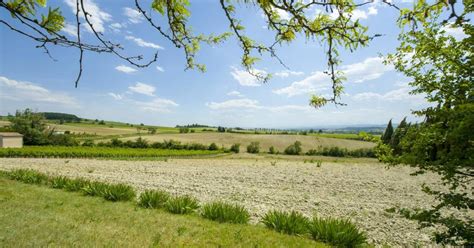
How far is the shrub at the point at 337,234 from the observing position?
6.26 m

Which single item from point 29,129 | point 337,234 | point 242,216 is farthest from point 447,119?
point 29,129

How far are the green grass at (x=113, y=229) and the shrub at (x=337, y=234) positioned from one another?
12.6 inches

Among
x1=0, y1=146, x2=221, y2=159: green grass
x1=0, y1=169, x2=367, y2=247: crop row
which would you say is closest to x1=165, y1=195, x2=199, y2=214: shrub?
x1=0, y1=169, x2=367, y2=247: crop row

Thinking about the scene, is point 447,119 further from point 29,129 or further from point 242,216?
point 29,129

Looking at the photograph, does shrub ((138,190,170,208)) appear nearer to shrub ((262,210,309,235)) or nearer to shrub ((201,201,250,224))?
shrub ((201,201,250,224))

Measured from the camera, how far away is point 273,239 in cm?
638

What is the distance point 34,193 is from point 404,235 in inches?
475

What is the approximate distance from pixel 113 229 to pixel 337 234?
4.98 metres

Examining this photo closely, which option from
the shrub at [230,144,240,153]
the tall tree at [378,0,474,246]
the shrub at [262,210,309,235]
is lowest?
the shrub at [230,144,240,153]

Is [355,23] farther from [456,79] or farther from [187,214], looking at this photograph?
[187,214]

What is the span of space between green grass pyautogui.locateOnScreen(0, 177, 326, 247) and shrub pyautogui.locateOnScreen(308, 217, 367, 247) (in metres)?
0.32

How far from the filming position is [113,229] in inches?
263

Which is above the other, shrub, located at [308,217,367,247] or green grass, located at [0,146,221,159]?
shrub, located at [308,217,367,247]

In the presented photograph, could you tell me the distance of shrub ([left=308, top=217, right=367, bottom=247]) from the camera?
6262 mm
